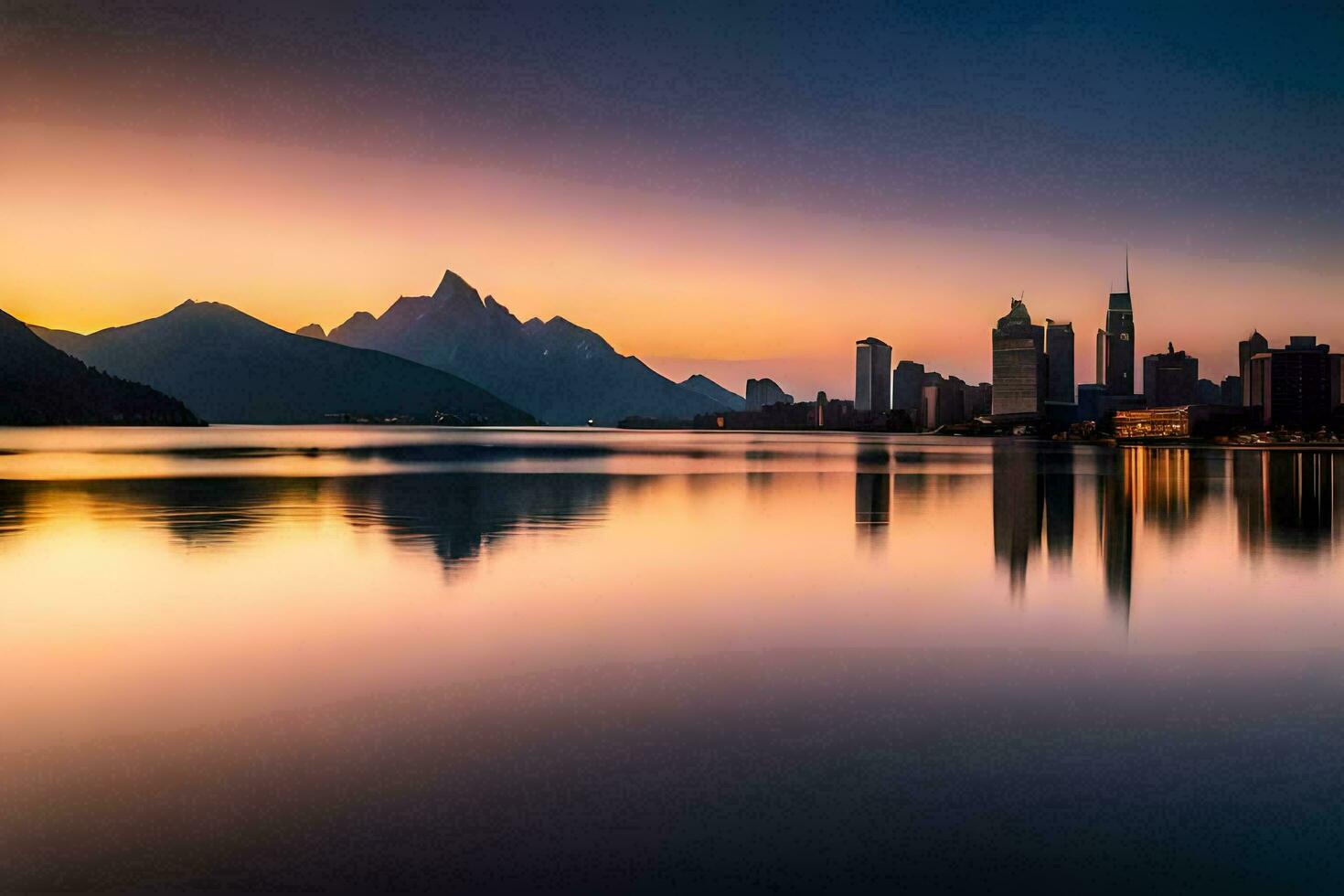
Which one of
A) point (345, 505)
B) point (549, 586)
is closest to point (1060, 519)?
point (549, 586)

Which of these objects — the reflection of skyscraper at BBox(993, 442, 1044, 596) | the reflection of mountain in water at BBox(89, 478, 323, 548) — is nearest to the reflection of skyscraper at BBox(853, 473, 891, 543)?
the reflection of skyscraper at BBox(993, 442, 1044, 596)

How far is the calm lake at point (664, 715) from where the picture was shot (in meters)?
7.93

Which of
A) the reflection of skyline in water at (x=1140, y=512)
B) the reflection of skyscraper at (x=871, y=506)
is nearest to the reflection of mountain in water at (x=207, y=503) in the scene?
the reflection of skyscraper at (x=871, y=506)

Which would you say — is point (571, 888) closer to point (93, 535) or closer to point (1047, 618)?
point (1047, 618)

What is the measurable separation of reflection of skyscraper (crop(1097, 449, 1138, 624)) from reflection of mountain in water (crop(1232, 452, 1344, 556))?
3.59 metres

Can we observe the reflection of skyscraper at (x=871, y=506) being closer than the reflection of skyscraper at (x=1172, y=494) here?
Yes

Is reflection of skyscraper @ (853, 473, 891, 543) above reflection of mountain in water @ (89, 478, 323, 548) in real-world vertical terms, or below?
below

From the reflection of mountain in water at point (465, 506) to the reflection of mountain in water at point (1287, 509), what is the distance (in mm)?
22847

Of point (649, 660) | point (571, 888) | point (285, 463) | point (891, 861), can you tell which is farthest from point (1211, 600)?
point (285, 463)

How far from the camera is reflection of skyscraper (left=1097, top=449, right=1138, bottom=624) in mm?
21922

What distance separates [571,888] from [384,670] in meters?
7.44

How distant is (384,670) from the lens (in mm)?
13953

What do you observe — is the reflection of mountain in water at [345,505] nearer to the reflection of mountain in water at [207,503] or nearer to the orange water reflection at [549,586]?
the reflection of mountain in water at [207,503]

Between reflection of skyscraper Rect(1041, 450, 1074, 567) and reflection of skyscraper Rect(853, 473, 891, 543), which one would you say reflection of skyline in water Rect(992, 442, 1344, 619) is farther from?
reflection of skyscraper Rect(853, 473, 891, 543)
